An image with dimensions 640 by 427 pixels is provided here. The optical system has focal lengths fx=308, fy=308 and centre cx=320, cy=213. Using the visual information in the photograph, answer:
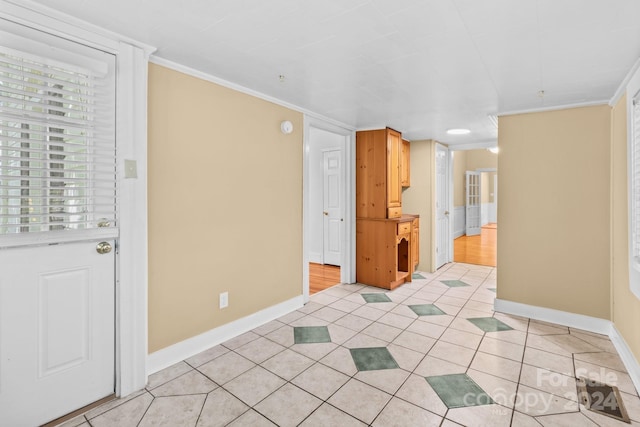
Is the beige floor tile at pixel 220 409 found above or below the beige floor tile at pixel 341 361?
below

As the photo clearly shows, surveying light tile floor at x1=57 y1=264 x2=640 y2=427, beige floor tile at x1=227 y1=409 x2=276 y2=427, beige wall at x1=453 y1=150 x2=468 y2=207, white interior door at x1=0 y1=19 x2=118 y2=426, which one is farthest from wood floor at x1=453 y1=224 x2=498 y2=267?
white interior door at x1=0 y1=19 x2=118 y2=426

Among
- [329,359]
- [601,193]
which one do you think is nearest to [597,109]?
[601,193]

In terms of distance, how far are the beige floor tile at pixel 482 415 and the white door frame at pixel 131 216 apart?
192 centimetres

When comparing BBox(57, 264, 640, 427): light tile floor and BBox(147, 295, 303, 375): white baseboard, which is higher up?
BBox(147, 295, 303, 375): white baseboard

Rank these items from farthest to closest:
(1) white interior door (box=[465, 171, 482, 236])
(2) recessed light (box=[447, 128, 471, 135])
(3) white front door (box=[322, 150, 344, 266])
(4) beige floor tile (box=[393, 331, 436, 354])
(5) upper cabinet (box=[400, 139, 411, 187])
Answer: (1) white interior door (box=[465, 171, 482, 236]), (3) white front door (box=[322, 150, 344, 266]), (5) upper cabinet (box=[400, 139, 411, 187]), (2) recessed light (box=[447, 128, 471, 135]), (4) beige floor tile (box=[393, 331, 436, 354])

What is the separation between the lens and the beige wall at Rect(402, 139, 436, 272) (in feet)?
16.1

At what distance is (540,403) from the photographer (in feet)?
6.04

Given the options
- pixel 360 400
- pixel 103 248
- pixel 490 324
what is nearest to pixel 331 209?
pixel 490 324

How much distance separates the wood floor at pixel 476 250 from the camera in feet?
19.1

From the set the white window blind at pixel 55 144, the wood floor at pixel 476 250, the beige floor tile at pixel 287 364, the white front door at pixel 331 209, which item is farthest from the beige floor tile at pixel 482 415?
the wood floor at pixel 476 250

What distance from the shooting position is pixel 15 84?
151cm

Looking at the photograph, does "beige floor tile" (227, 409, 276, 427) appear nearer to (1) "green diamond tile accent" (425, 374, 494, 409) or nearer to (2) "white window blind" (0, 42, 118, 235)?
(1) "green diamond tile accent" (425, 374, 494, 409)

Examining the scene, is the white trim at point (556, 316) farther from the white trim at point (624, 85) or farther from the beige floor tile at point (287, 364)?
the beige floor tile at point (287, 364)

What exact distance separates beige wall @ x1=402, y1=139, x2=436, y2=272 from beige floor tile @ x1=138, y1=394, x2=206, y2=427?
13.0 feet
